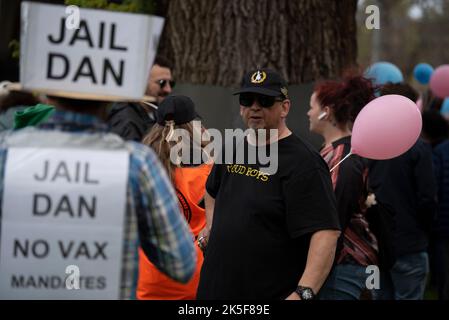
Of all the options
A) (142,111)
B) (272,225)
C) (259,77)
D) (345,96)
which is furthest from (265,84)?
(142,111)

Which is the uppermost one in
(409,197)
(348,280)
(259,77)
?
(259,77)

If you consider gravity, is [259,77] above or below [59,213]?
above

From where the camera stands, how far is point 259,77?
4391mm

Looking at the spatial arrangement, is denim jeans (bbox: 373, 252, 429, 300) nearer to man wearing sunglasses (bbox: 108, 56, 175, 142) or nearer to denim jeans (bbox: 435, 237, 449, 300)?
denim jeans (bbox: 435, 237, 449, 300)

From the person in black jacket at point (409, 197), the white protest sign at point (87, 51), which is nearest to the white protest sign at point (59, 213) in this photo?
the white protest sign at point (87, 51)

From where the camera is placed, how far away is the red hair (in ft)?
17.7

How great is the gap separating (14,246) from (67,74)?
0.55 metres

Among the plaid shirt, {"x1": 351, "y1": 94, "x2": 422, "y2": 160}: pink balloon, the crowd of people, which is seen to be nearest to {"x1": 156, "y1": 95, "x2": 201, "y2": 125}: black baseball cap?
the crowd of people

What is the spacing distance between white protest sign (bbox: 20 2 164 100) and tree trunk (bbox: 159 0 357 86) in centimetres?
380

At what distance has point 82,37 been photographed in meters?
3.00

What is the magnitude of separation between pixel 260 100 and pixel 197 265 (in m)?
0.92

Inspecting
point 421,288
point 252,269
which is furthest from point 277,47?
point 252,269

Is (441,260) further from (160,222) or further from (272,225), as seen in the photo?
(160,222)

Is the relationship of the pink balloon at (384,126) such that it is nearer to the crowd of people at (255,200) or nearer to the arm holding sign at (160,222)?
the crowd of people at (255,200)
